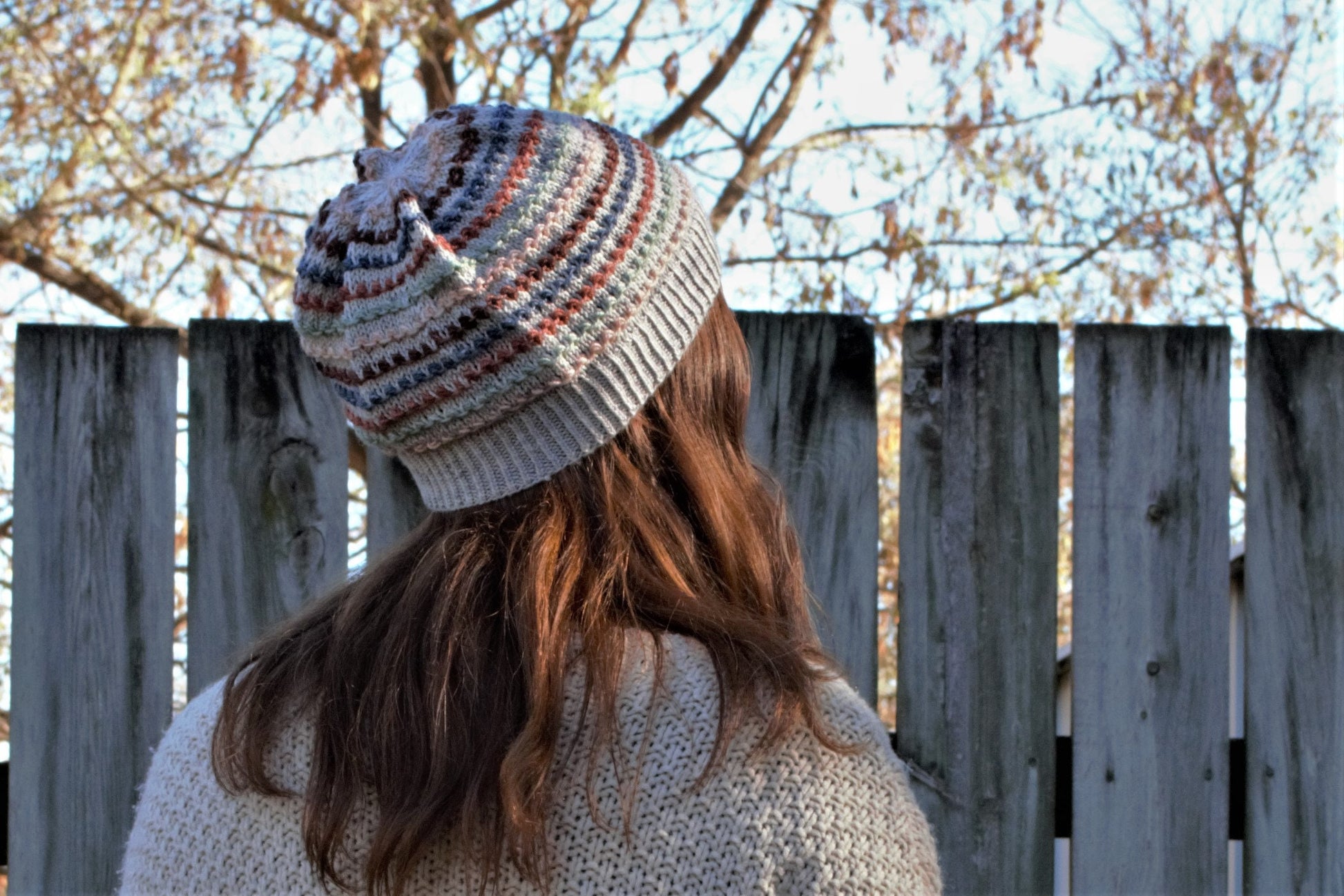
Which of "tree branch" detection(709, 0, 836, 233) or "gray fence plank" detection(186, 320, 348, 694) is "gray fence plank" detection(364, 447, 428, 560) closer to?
"gray fence plank" detection(186, 320, 348, 694)

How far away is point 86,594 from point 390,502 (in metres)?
0.58

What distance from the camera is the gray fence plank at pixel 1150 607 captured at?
226cm

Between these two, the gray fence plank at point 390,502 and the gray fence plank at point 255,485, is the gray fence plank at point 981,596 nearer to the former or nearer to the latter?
the gray fence plank at point 390,502

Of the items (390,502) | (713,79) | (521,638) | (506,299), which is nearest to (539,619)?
(521,638)

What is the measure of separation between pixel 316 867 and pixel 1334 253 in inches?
280

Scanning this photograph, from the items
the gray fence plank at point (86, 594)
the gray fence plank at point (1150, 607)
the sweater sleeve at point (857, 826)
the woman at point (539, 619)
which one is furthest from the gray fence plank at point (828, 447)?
the gray fence plank at point (86, 594)

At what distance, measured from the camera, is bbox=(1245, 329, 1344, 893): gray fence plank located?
2.29 meters

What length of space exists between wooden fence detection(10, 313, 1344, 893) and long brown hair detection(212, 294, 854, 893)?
69 centimetres

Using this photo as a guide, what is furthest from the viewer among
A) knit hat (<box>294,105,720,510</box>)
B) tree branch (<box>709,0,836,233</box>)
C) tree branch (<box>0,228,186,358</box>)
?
tree branch (<box>709,0,836,233</box>)

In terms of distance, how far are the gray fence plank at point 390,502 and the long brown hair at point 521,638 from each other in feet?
2.26

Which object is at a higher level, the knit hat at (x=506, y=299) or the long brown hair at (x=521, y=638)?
the knit hat at (x=506, y=299)

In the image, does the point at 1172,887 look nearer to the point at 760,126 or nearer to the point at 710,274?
the point at 710,274

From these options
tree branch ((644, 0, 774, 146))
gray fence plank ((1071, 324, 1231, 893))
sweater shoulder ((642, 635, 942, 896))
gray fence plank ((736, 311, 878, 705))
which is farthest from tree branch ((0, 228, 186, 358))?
sweater shoulder ((642, 635, 942, 896))

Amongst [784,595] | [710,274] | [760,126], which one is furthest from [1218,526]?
[760,126]
